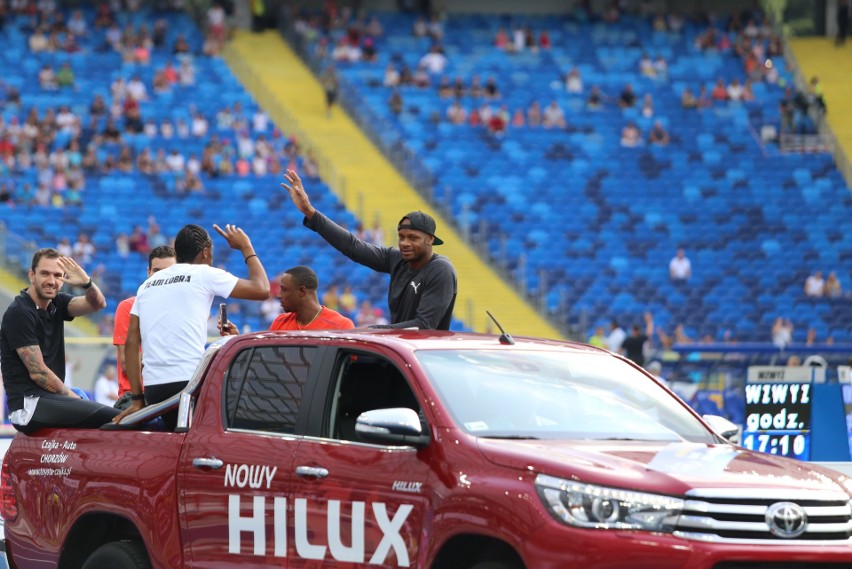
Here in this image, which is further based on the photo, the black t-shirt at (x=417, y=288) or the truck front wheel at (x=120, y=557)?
the black t-shirt at (x=417, y=288)

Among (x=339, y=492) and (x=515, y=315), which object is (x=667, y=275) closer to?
(x=515, y=315)

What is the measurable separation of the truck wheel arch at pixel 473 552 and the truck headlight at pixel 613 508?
1.25ft

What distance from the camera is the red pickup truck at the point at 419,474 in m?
6.04

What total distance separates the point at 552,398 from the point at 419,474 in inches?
31.3

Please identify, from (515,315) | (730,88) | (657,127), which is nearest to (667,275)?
(515,315)

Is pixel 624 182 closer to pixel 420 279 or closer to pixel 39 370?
pixel 420 279

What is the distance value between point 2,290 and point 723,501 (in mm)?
20472

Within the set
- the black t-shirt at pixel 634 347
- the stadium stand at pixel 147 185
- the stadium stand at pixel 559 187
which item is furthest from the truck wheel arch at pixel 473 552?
the stadium stand at pixel 559 187

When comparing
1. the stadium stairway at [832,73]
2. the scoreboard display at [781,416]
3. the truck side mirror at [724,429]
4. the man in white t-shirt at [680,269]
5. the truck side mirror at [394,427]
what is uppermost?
the stadium stairway at [832,73]

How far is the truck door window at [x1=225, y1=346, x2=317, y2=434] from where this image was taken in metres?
7.44

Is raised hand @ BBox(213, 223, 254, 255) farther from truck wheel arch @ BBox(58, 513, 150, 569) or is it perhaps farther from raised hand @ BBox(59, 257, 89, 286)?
truck wheel arch @ BBox(58, 513, 150, 569)

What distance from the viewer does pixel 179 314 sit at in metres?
8.88

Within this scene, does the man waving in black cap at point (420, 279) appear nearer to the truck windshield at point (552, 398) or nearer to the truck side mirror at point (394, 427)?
the truck windshield at point (552, 398)

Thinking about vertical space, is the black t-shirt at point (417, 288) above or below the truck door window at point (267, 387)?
above
